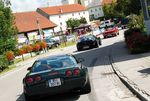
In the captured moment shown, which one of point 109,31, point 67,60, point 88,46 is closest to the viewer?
point 67,60

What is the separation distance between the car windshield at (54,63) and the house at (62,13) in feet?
372

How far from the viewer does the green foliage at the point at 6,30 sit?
4828cm

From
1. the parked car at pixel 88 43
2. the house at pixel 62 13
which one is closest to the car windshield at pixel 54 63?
the parked car at pixel 88 43

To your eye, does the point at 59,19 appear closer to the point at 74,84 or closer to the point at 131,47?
the point at 131,47

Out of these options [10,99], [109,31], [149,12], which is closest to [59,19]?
[109,31]

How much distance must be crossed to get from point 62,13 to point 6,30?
8888 centimetres

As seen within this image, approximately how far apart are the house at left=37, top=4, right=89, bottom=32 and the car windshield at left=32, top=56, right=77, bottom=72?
11352 cm

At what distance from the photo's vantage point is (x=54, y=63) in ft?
41.0

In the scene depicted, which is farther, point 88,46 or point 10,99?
point 88,46

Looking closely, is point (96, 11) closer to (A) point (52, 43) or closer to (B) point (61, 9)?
(B) point (61, 9)

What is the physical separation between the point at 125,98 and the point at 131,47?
514 inches

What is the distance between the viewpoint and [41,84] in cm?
1162

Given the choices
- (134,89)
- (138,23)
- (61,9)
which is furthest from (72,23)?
(134,89)

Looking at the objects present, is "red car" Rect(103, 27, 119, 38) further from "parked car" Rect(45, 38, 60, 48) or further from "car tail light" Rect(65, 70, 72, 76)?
"car tail light" Rect(65, 70, 72, 76)
